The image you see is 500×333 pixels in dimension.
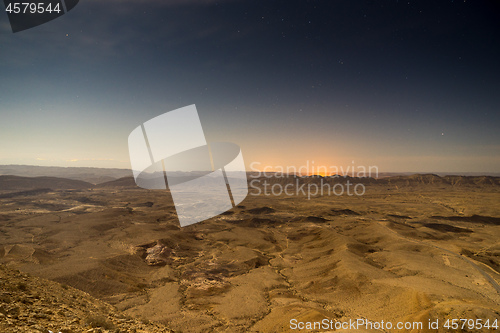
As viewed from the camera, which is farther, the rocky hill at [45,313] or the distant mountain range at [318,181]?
the distant mountain range at [318,181]

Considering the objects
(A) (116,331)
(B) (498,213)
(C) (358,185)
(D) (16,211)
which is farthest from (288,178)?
(A) (116,331)

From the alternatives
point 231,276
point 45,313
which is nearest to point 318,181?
point 231,276

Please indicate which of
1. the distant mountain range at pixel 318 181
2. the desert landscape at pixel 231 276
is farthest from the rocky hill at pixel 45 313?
the distant mountain range at pixel 318 181

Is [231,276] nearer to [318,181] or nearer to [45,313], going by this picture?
[45,313]

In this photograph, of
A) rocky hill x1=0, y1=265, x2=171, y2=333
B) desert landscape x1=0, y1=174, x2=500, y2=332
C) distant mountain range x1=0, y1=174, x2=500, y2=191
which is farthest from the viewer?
distant mountain range x1=0, y1=174, x2=500, y2=191

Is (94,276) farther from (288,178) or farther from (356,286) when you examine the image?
(288,178)

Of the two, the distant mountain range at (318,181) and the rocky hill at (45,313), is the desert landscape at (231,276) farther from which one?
the distant mountain range at (318,181)

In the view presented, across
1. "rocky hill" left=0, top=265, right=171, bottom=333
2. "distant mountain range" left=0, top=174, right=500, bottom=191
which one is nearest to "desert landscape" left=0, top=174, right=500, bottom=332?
"rocky hill" left=0, top=265, right=171, bottom=333

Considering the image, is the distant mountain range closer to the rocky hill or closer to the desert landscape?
the desert landscape

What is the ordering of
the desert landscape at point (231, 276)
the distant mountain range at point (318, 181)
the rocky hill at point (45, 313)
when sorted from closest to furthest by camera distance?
the rocky hill at point (45, 313) → the desert landscape at point (231, 276) → the distant mountain range at point (318, 181)
